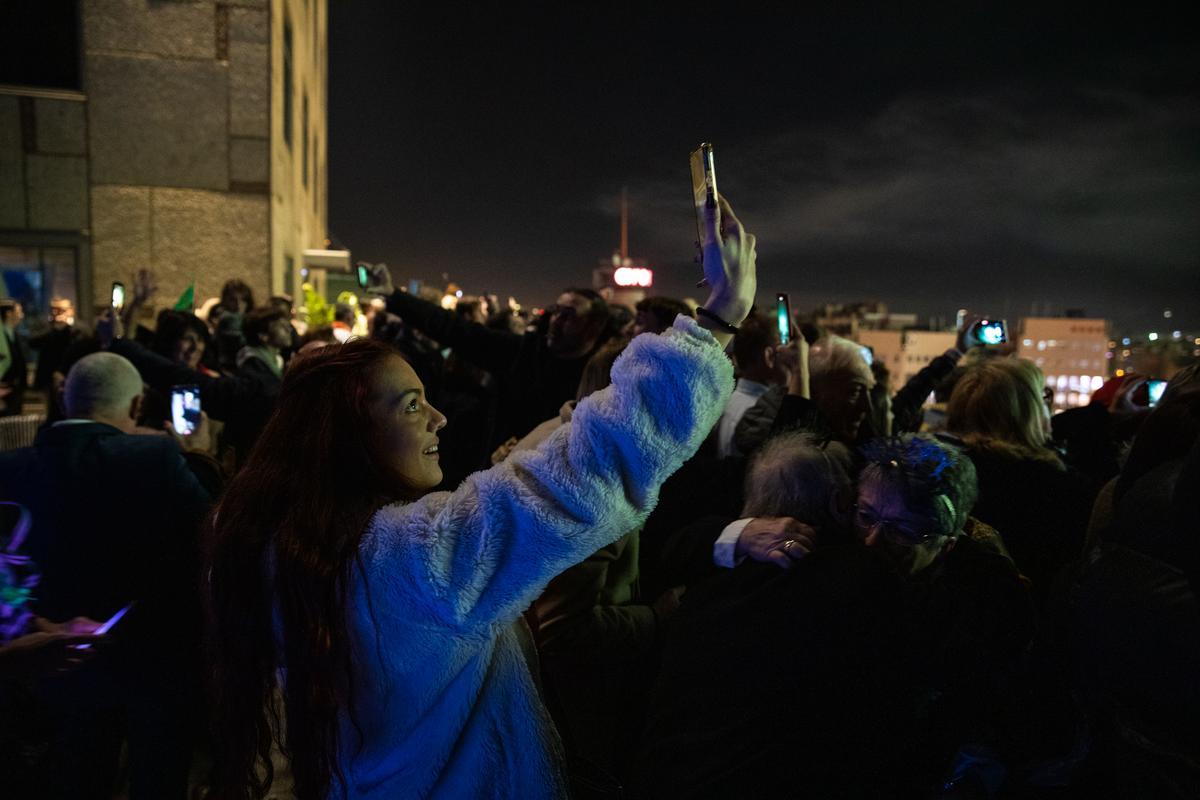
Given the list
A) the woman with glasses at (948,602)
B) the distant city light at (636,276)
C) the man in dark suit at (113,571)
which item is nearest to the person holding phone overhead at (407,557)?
the woman with glasses at (948,602)

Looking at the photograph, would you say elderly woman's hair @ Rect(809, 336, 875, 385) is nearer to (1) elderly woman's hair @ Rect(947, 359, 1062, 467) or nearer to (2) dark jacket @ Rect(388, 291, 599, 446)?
(1) elderly woman's hair @ Rect(947, 359, 1062, 467)

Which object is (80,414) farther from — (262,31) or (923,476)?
(262,31)

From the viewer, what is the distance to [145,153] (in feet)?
33.0

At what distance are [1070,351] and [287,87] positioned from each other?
1422cm

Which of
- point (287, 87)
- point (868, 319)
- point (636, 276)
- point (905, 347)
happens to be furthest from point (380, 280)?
point (868, 319)

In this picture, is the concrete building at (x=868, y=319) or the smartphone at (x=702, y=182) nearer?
the smartphone at (x=702, y=182)

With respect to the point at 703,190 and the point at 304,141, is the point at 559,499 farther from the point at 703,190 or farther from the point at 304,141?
the point at 304,141

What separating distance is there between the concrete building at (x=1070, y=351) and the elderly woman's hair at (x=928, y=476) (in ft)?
29.3

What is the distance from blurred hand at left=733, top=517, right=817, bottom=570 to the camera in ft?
5.49

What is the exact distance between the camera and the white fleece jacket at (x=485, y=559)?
3.76 feet

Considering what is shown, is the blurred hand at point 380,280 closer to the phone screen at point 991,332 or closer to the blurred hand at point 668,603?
the blurred hand at point 668,603

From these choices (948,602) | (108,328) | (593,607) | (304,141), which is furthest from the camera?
(304,141)

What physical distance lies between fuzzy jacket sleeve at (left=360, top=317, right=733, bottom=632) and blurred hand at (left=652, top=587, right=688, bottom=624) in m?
1.49

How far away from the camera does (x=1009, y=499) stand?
290cm
